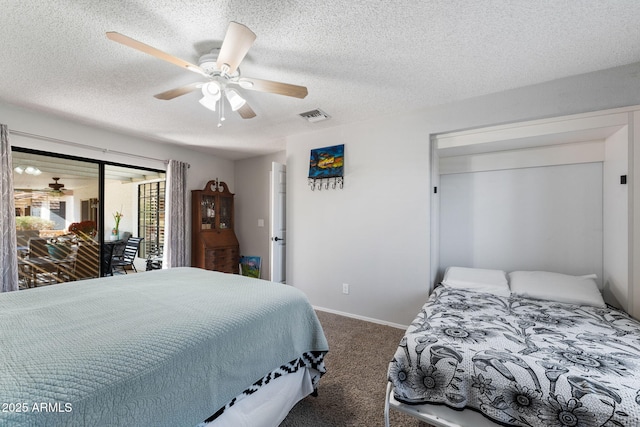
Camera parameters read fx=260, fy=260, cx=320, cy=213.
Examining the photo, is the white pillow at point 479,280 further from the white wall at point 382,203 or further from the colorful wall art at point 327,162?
the colorful wall art at point 327,162

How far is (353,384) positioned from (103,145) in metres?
3.92

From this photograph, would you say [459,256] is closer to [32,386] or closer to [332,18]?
[332,18]

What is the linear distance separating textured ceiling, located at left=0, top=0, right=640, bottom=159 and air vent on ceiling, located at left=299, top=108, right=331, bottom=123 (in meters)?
0.18

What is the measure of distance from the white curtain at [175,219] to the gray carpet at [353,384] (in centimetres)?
259

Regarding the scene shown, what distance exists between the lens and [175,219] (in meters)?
3.99

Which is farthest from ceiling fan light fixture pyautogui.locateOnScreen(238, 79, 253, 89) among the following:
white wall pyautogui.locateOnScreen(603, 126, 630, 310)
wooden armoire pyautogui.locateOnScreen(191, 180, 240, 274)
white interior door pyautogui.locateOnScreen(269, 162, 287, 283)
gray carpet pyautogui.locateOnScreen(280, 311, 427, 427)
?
wooden armoire pyautogui.locateOnScreen(191, 180, 240, 274)

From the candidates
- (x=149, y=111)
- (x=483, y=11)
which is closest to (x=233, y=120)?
(x=149, y=111)

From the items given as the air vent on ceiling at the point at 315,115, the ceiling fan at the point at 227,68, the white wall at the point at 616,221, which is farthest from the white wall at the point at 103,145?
the white wall at the point at 616,221

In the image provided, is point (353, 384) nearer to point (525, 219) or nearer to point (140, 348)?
point (140, 348)

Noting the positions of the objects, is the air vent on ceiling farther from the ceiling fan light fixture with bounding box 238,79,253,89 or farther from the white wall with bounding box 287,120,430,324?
the ceiling fan light fixture with bounding box 238,79,253,89

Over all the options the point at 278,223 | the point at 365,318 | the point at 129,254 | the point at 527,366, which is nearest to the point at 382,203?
the point at 365,318

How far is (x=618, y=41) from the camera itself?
1679mm

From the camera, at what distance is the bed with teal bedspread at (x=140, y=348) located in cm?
76

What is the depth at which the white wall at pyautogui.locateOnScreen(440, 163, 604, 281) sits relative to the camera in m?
2.35
